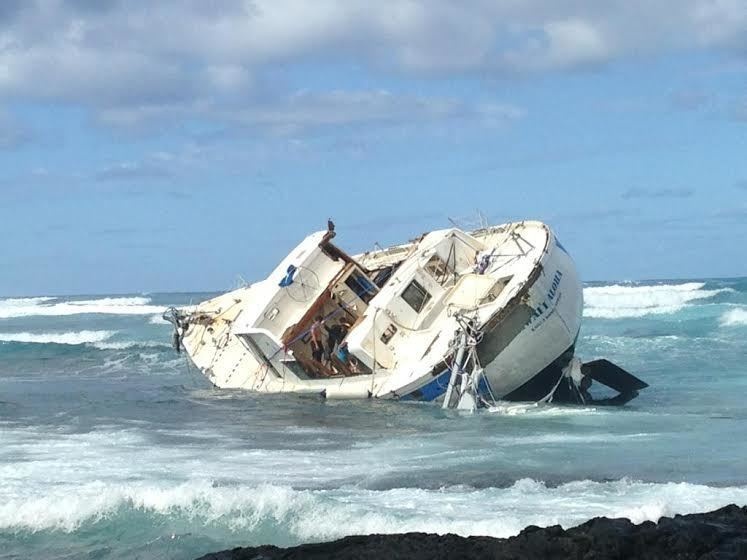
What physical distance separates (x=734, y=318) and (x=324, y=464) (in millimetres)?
37570

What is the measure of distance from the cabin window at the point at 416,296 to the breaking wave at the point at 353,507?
8.69m

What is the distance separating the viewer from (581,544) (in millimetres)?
7379

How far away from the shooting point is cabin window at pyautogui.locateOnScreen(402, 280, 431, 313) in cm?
2083

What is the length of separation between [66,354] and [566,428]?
84.8 ft

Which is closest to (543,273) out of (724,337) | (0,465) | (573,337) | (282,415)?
(573,337)

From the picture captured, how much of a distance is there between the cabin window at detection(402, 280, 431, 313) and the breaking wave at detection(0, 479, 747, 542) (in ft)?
28.5

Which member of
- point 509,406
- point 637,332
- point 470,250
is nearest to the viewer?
point 509,406

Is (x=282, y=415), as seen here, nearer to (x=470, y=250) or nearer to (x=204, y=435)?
(x=204, y=435)

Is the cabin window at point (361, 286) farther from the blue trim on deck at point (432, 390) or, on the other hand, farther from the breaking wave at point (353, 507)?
the breaking wave at point (353, 507)

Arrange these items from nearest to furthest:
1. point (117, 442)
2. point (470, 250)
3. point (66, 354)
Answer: point (117, 442) < point (470, 250) < point (66, 354)

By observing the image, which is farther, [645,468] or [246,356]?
[246,356]

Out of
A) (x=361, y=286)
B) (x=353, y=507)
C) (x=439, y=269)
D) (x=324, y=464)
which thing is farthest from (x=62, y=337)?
(x=353, y=507)

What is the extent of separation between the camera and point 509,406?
61.6ft

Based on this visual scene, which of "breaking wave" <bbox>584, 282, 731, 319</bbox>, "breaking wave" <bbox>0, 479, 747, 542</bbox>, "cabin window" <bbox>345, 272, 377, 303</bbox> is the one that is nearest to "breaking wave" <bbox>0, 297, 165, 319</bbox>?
"breaking wave" <bbox>584, 282, 731, 319</bbox>
